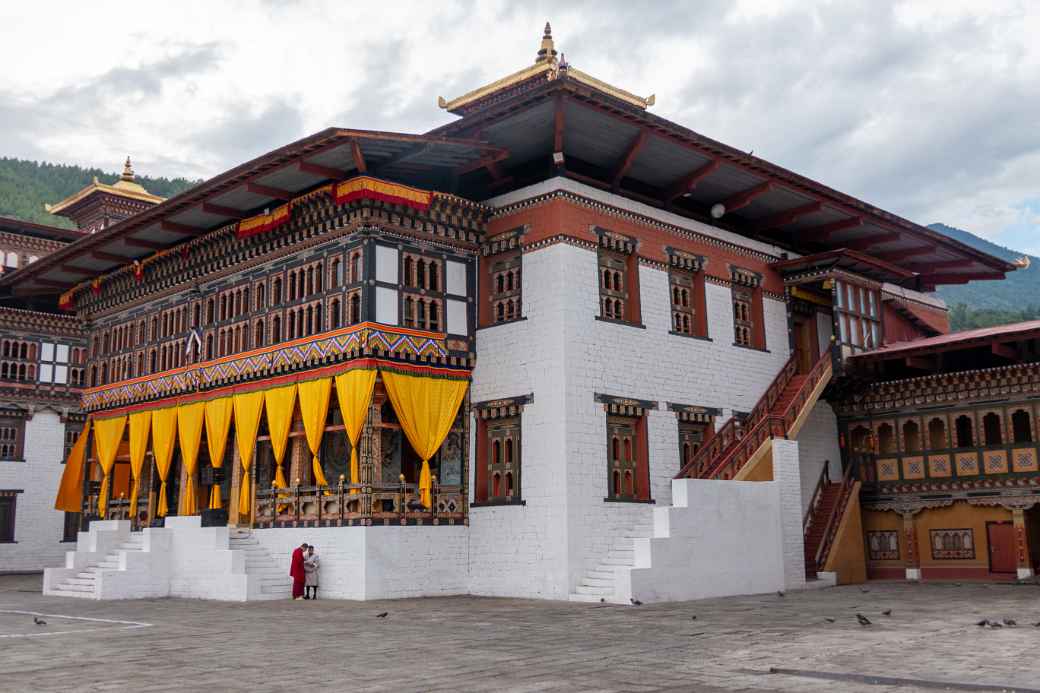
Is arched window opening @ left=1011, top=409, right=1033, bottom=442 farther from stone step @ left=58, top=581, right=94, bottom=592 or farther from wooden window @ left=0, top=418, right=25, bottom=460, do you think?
wooden window @ left=0, top=418, right=25, bottom=460

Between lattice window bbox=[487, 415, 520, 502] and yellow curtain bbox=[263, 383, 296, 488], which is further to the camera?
yellow curtain bbox=[263, 383, 296, 488]

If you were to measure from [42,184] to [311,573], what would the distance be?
76.0 meters

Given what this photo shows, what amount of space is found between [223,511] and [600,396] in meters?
7.51

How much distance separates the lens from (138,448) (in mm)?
22500

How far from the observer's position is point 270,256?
1978 cm

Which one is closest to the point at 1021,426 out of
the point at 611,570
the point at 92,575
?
the point at 611,570

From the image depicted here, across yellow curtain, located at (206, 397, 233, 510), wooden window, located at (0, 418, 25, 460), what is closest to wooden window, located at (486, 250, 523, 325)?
yellow curtain, located at (206, 397, 233, 510)

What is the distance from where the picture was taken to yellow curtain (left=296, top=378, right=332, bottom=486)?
1750cm

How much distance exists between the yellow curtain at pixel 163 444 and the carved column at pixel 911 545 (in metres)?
16.2

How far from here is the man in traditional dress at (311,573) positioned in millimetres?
16406

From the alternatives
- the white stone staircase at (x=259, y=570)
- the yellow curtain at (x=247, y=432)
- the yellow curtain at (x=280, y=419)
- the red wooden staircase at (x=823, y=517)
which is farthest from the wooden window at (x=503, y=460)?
the red wooden staircase at (x=823, y=517)

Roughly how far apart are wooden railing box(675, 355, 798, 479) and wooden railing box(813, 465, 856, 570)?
8.04 ft

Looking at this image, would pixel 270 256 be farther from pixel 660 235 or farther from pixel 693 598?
pixel 693 598

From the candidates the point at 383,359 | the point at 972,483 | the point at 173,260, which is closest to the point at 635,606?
the point at 383,359
